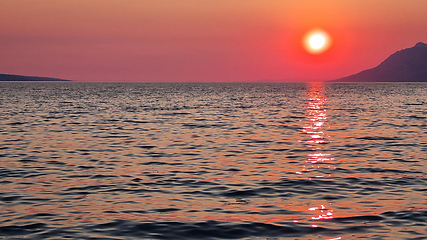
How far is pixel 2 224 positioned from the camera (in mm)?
12039

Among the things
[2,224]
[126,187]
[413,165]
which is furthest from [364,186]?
[2,224]

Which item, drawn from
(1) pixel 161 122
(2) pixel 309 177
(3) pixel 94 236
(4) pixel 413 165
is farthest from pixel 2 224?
(1) pixel 161 122

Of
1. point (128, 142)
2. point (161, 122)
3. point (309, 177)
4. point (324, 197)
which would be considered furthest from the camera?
point (161, 122)

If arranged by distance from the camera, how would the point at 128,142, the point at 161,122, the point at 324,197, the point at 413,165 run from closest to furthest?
the point at 324,197, the point at 413,165, the point at 128,142, the point at 161,122

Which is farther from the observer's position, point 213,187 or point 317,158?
point 317,158

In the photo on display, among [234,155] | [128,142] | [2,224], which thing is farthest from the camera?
[128,142]

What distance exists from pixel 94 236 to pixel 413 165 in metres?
14.3

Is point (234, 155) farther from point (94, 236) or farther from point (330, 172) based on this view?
point (94, 236)

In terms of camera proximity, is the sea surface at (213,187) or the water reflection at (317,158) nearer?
the sea surface at (213,187)

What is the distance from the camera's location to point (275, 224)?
12109 mm

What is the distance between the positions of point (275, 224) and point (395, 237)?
2700 millimetres

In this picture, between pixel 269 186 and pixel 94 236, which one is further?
pixel 269 186

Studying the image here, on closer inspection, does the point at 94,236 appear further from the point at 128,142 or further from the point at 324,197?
the point at 128,142

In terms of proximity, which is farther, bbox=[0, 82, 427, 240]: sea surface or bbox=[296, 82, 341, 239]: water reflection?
bbox=[296, 82, 341, 239]: water reflection
